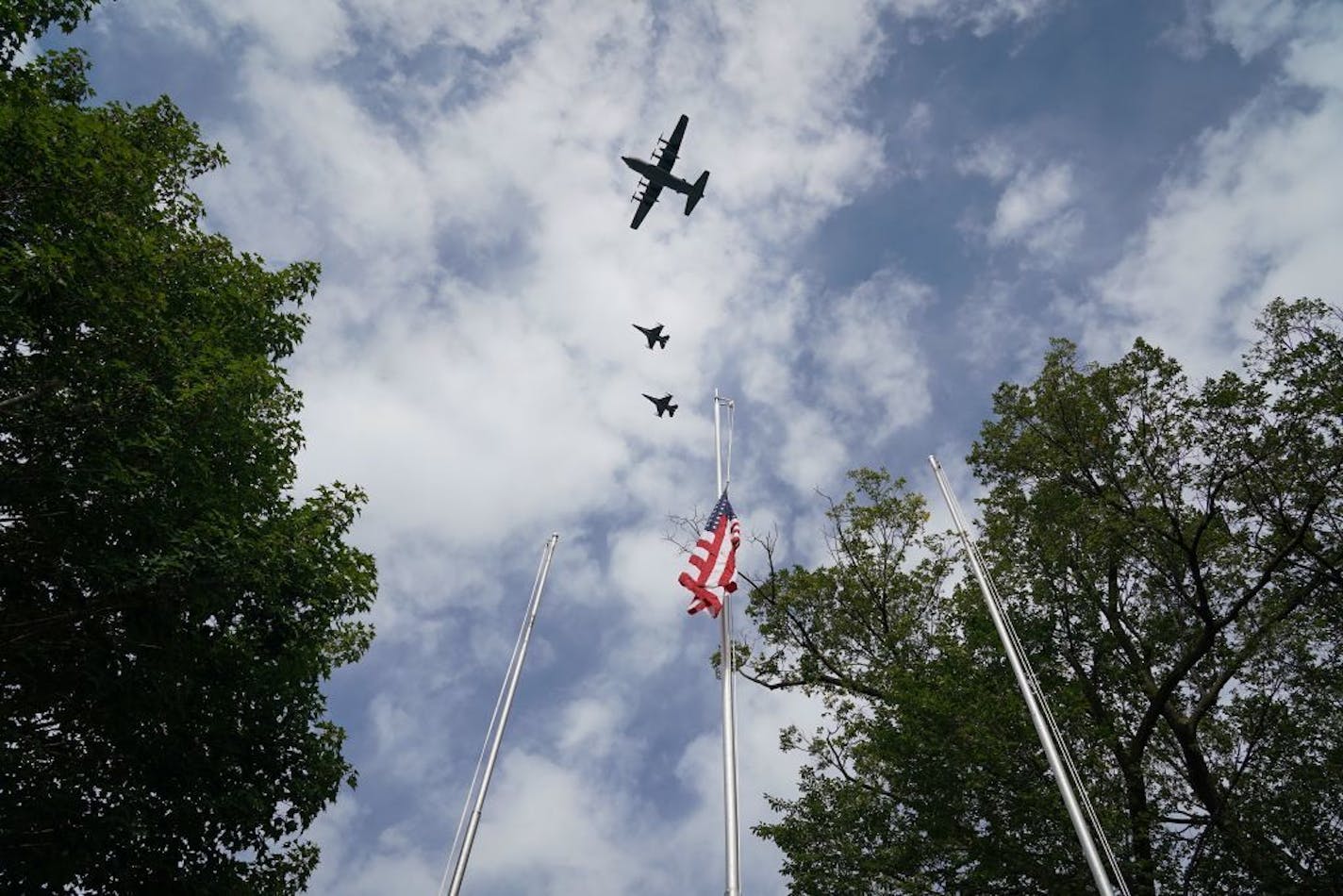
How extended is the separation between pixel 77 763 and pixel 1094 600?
17.8 metres

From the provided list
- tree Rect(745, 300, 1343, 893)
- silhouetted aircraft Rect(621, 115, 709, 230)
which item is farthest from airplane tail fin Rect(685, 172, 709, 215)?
tree Rect(745, 300, 1343, 893)

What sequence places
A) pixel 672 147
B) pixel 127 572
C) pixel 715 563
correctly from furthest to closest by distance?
pixel 672 147
pixel 715 563
pixel 127 572

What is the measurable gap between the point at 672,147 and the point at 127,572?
853 inches

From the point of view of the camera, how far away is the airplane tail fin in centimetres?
2691

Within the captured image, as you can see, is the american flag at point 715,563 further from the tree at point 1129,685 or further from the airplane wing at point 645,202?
the airplane wing at point 645,202

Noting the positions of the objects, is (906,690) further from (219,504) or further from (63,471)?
(63,471)

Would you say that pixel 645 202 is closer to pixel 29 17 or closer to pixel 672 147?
pixel 672 147

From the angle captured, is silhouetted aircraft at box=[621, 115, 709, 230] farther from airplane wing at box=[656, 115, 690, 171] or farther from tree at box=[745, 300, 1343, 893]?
tree at box=[745, 300, 1343, 893]

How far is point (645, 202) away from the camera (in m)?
27.4

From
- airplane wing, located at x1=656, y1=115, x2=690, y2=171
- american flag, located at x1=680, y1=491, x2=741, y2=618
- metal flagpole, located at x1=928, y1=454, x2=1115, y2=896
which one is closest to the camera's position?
metal flagpole, located at x1=928, y1=454, x2=1115, y2=896

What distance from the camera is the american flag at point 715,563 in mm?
11219

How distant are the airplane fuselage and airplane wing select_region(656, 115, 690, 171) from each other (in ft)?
0.71

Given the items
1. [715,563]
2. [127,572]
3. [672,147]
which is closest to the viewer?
[127,572]

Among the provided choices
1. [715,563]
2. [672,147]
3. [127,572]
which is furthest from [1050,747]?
[672,147]
